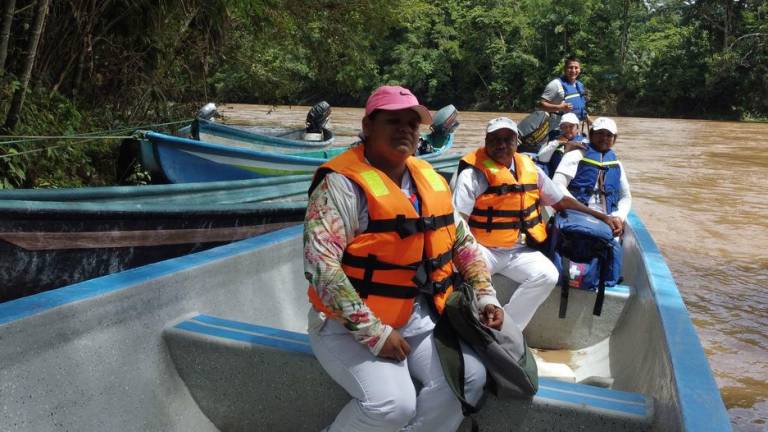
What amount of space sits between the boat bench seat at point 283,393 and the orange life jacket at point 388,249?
0.26m

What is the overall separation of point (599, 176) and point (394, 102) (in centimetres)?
206

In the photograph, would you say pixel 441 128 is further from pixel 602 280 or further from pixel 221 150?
pixel 602 280

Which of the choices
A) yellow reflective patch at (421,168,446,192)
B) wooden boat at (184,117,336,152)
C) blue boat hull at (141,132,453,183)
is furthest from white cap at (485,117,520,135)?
wooden boat at (184,117,336,152)

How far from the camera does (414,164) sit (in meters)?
1.84

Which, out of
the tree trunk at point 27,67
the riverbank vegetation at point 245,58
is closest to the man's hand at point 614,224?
the riverbank vegetation at point 245,58

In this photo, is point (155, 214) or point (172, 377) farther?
point (155, 214)

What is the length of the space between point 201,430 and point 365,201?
933mm

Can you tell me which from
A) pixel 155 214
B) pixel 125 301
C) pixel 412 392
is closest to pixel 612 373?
pixel 412 392

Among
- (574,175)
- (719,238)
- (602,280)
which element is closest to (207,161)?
(574,175)

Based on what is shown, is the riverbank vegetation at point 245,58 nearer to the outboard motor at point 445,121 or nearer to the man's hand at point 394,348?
the outboard motor at point 445,121

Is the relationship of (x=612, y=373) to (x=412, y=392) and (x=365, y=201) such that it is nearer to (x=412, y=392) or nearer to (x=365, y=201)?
(x=412, y=392)

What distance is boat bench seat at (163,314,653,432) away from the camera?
1.58 meters

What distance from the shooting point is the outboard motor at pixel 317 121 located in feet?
29.9

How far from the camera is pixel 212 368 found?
75.7 inches
